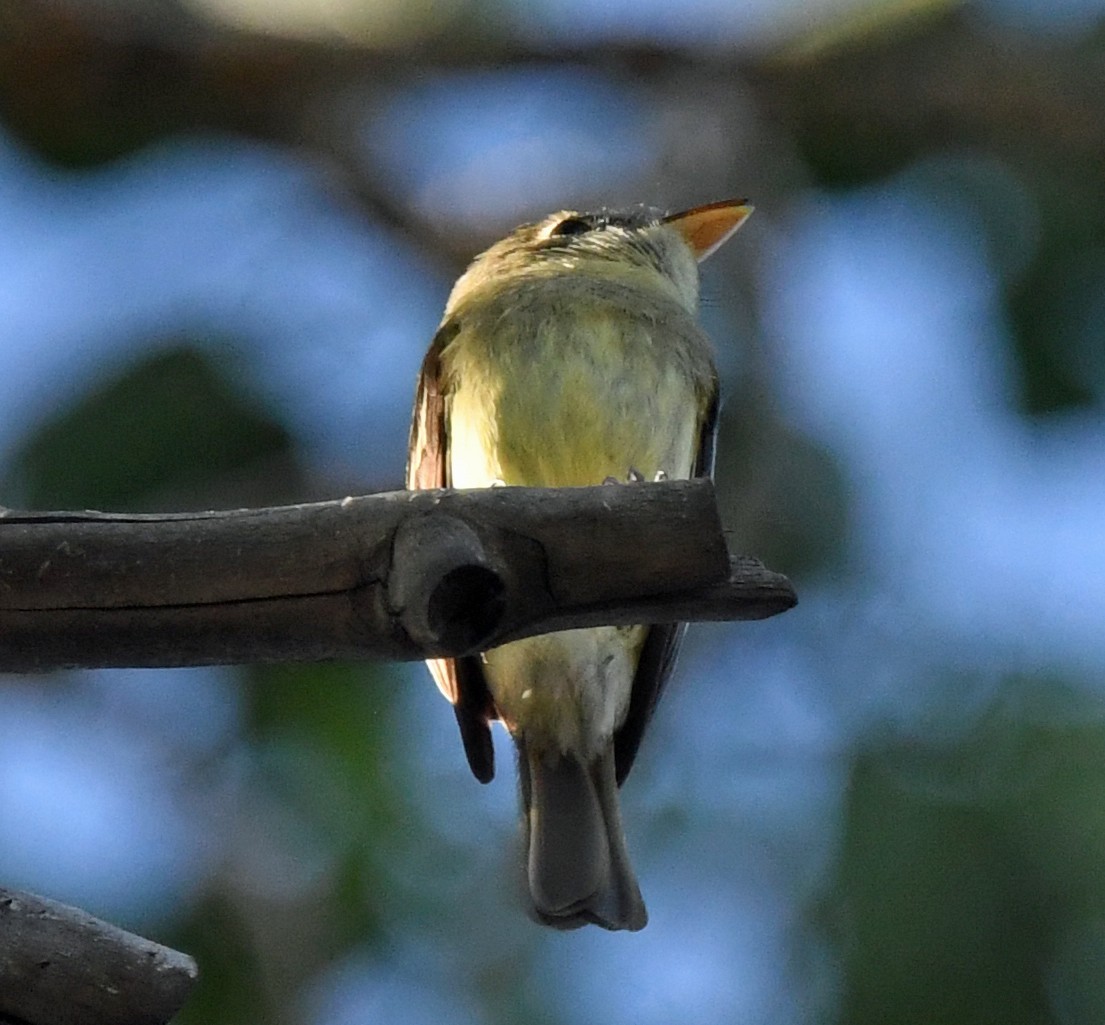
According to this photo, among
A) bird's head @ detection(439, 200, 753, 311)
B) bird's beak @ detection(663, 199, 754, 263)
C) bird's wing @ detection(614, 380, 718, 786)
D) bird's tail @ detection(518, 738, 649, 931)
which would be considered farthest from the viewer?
bird's beak @ detection(663, 199, 754, 263)

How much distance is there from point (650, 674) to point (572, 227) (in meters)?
1.53

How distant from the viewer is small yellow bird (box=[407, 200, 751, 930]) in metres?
4.21

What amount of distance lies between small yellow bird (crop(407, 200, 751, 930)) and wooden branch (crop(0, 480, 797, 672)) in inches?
73.3

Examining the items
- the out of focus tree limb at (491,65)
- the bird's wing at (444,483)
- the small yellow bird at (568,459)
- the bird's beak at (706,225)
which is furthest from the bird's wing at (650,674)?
the out of focus tree limb at (491,65)

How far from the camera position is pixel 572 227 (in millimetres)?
5344

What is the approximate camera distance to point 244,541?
2336 millimetres

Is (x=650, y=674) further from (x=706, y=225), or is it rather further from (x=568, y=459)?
(x=706, y=225)

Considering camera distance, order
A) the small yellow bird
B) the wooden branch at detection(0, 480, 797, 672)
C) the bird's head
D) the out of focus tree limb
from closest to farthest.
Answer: the wooden branch at detection(0, 480, 797, 672)
the small yellow bird
the bird's head
the out of focus tree limb

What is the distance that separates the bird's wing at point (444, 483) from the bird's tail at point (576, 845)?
188 millimetres

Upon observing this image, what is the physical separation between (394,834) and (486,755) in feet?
3.88

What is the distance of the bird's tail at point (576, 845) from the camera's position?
4078 millimetres

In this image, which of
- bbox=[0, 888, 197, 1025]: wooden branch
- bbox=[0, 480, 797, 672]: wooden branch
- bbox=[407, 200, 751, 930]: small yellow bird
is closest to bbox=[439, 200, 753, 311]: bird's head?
bbox=[407, 200, 751, 930]: small yellow bird

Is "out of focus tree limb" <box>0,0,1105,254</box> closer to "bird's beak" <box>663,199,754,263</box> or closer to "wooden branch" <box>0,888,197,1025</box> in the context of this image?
"bird's beak" <box>663,199,754,263</box>

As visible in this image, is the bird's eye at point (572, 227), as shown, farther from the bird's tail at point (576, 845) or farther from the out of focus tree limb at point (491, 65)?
the bird's tail at point (576, 845)
